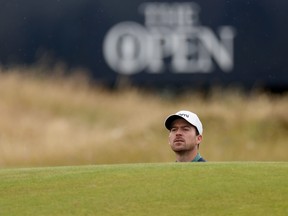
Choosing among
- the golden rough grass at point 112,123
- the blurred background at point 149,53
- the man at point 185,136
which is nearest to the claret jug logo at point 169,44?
the blurred background at point 149,53

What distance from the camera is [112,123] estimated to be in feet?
46.5

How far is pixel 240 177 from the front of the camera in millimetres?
4961

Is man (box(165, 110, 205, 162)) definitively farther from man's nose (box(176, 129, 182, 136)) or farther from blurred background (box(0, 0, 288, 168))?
blurred background (box(0, 0, 288, 168))

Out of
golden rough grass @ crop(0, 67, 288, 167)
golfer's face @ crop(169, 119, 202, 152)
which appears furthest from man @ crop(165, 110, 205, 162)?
golden rough grass @ crop(0, 67, 288, 167)

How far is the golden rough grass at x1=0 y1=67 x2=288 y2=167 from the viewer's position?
42.0ft

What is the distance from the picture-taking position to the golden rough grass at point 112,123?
12797 mm

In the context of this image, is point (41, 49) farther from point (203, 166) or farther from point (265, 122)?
point (203, 166)

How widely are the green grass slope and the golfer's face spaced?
69 centimetres

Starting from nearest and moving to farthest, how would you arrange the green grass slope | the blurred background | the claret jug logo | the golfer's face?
the green grass slope, the golfer's face, the claret jug logo, the blurred background

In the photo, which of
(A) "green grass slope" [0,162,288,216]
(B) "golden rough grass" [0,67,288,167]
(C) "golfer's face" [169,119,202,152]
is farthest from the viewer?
(B) "golden rough grass" [0,67,288,167]

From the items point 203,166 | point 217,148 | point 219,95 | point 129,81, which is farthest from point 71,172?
point 217,148

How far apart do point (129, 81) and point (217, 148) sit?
246 centimetres

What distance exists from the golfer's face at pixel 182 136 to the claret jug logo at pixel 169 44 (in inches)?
193

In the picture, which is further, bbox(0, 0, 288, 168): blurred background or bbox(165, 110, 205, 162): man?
bbox(0, 0, 288, 168): blurred background
